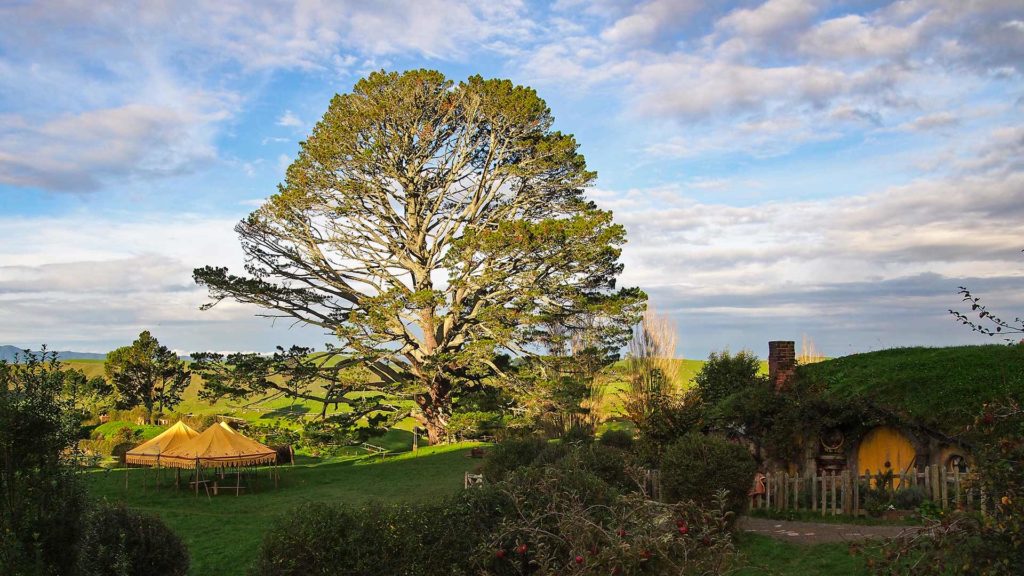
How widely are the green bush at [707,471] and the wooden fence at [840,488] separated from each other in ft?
11.4

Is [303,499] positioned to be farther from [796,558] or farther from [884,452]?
[884,452]

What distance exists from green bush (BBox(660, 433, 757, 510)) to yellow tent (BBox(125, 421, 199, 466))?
17830 mm

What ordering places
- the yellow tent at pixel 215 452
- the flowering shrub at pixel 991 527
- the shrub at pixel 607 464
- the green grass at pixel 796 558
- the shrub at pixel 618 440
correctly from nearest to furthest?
the flowering shrub at pixel 991 527, the green grass at pixel 796 558, the shrub at pixel 607 464, the yellow tent at pixel 215 452, the shrub at pixel 618 440

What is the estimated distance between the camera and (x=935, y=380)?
17359 millimetres

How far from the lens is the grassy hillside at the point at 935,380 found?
53.6 feet

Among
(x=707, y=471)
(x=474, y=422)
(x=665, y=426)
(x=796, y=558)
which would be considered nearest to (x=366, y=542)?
(x=707, y=471)

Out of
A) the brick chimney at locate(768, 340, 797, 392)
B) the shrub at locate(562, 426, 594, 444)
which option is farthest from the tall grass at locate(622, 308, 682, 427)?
the brick chimney at locate(768, 340, 797, 392)

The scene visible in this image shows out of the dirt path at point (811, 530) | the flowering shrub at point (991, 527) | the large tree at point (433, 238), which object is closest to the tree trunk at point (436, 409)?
the large tree at point (433, 238)

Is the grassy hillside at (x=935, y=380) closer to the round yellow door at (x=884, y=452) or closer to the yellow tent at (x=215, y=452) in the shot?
the round yellow door at (x=884, y=452)

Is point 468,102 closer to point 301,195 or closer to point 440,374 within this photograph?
point 301,195

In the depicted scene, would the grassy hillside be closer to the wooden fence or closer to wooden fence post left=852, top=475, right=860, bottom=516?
the wooden fence

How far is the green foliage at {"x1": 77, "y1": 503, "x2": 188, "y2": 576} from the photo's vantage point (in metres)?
9.69

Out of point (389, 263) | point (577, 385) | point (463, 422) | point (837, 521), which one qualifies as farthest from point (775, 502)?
point (389, 263)

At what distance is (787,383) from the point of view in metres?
20.0
